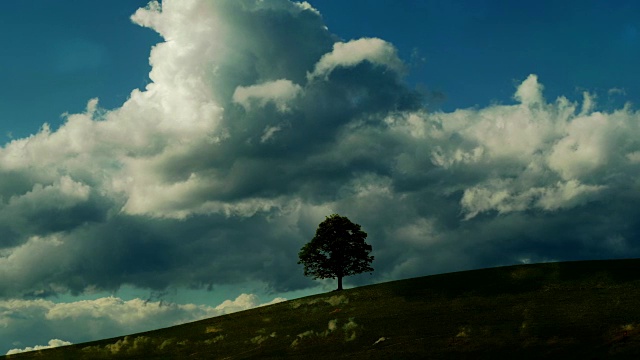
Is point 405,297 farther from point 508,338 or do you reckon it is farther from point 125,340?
point 125,340

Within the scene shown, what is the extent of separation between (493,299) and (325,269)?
1376 inches

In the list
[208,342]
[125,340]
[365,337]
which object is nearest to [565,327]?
[365,337]

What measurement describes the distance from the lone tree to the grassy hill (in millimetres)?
13499

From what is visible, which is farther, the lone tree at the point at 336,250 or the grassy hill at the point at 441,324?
the lone tree at the point at 336,250

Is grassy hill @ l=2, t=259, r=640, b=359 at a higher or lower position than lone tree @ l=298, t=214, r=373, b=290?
lower

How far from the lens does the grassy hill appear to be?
3659 centimetres

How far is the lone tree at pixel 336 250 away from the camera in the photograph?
84.5 metres

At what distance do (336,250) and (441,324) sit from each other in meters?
38.8

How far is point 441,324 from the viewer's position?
46.6 meters

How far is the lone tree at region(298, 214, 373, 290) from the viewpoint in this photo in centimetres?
8450

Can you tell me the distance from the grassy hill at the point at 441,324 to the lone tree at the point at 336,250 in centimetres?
1350

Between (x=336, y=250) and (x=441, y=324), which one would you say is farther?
(x=336, y=250)

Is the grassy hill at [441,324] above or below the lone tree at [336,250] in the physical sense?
below

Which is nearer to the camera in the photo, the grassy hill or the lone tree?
the grassy hill
